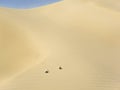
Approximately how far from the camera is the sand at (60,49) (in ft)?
27.9

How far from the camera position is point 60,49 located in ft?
34.6

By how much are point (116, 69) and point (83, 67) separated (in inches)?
37.3

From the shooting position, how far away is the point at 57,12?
15625 millimetres

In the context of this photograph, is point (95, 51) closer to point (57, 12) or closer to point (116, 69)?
point (116, 69)

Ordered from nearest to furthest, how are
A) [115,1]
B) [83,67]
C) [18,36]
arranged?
[83,67] < [18,36] < [115,1]

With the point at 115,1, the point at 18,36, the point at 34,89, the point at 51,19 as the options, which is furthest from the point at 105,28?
the point at 34,89

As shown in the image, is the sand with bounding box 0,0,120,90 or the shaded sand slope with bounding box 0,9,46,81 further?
the shaded sand slope with bounding box 0,9,46,81

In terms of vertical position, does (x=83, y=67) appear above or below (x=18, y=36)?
below

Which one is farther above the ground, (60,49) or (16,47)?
(16,47)

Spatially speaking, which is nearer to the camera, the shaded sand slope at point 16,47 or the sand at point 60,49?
the sand at point 60,49

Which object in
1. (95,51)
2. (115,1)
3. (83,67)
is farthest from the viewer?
(115,1)

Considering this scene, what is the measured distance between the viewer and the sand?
852cm

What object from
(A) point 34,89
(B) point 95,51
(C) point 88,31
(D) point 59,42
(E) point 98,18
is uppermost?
(E) point 98,18

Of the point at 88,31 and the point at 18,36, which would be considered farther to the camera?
the point at 88,31
